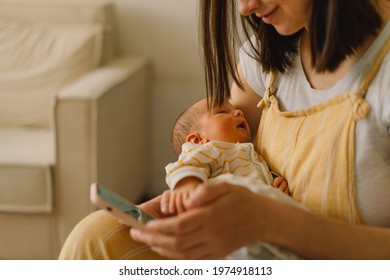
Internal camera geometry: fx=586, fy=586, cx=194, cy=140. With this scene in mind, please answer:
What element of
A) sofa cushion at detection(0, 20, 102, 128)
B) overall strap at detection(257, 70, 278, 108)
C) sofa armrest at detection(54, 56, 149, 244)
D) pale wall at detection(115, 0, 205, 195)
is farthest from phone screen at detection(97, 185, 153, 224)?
pale wall at detection(115, 0, 205, 195)

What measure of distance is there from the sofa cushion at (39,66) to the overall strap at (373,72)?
63.5 inches

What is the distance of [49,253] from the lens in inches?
82.4

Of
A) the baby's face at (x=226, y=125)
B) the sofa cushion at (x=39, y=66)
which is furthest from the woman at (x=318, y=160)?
the sofa cushion at (x=39, y=66)

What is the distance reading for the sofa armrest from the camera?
1905 mm

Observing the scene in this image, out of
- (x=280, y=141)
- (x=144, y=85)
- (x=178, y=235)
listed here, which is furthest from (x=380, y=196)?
(x=144, y=85)

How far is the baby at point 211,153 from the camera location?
3.20 ft

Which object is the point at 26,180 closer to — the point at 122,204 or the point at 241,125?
the point at 241,125

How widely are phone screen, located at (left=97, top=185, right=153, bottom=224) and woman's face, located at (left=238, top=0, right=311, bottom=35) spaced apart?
0.37 meters

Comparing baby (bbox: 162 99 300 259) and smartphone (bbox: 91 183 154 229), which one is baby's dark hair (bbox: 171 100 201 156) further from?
smartphone (bbox: 91 183 154 229)

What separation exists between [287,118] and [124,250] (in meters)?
0.37

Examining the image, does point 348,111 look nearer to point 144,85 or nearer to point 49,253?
point 49,253

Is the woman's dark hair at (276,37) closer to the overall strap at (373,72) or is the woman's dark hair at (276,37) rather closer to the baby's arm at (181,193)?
the overall strap at (373,72)

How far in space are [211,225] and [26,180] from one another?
4.29ft

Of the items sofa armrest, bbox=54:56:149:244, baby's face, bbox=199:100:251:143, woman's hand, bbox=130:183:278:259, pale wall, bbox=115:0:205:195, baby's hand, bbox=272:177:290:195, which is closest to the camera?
woman's hand, bbox=130:183:278:259
